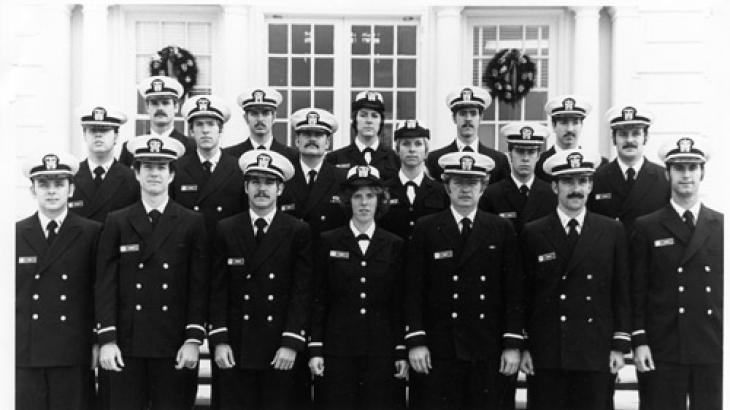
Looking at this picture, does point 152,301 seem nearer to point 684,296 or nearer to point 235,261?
point 235,261

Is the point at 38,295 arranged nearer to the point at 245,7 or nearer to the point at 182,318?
the point at 182,318

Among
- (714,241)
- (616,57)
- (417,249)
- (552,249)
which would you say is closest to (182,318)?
(417,249)

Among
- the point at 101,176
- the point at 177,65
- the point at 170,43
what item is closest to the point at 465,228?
the point at 101,176

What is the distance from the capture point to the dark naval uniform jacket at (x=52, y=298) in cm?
505

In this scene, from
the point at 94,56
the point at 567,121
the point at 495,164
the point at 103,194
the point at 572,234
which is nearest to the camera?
the point at 572,234

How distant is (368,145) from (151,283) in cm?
214

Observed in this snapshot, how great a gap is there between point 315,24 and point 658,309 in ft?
19.8

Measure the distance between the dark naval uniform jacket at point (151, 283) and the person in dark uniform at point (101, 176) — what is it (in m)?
0.74

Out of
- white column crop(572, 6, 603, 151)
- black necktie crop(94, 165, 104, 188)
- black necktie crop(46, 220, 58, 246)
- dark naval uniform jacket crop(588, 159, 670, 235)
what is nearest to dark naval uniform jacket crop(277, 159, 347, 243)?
black necktie crop(94, 165, 104, 188)

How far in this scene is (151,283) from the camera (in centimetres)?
515

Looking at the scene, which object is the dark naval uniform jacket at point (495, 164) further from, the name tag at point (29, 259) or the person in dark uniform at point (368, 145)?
the name tag at point (29, 259)

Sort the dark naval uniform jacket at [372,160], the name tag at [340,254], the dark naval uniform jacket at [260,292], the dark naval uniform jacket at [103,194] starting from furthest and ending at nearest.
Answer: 1. the dark naval uniform jacket at [372,160]
2. the dark naval uniform jacket at [103,194]
3. the name tag at [340,254]
4. the dark naval uniform jacket at [260,292]

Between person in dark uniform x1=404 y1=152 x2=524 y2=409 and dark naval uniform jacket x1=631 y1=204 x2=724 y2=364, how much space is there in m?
0.77

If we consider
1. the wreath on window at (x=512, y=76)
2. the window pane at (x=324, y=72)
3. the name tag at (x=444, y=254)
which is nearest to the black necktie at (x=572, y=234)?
the name tag at (x=444, y=254)
